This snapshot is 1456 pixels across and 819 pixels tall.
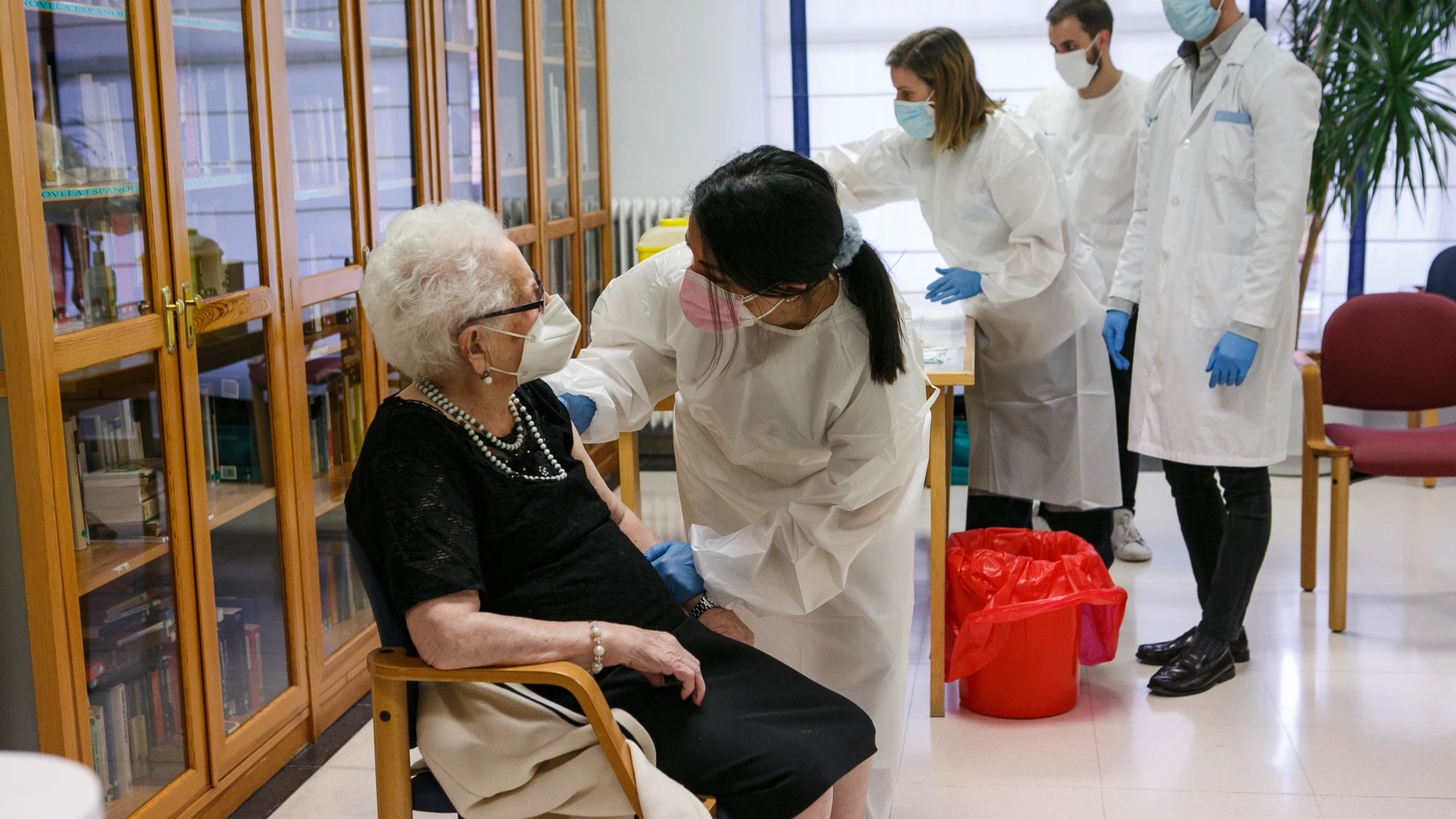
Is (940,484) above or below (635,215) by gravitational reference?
below

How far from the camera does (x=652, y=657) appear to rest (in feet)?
5.13

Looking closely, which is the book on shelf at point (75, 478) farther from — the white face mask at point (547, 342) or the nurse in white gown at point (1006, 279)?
the nurse in white gown at point (1006, 279)

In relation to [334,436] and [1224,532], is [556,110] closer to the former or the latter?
[334,436]

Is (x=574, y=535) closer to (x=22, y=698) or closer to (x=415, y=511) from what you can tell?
(x=415, y=511)

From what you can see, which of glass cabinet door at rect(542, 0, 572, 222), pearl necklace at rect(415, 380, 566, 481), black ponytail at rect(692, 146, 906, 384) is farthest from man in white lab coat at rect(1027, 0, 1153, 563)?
pearl necklace at rect(415, 380, 566, 481)

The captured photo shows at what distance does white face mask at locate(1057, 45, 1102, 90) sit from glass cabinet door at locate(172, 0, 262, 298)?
223 cm

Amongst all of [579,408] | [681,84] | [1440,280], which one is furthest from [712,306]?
[1440,280]

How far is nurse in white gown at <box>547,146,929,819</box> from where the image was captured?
1.60 m

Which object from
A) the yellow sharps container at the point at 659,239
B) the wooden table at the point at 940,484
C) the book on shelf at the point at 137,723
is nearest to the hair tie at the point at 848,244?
the wooden table at the point at 940,484

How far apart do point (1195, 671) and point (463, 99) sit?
226 cm

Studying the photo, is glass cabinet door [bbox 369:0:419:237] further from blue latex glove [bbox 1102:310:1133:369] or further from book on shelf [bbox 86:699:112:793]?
blue latex glove [bbox 1102:310:1133:369]

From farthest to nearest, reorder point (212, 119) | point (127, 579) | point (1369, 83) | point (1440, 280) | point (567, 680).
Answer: point (1440, 280)
point (1369, 83)
point (212, 119)
point (127, 579)
point (567, 680)

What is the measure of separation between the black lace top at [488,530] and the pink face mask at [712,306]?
26 centimetres

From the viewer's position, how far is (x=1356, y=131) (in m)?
3.98
